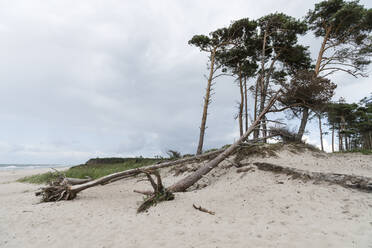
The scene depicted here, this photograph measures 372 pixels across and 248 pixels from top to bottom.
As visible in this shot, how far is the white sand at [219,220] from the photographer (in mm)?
3426

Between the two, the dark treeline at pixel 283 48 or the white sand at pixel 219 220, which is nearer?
the white sand at pixel 219 220

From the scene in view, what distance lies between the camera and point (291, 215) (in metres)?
4.37

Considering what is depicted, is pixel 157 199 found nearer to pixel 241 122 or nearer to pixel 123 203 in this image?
pixel 123 203

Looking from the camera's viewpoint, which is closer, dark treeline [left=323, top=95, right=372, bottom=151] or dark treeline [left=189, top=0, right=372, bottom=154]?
dark treeline [left=189, top=0, right=372, bottom=154]

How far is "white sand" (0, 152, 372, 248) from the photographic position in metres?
3.43

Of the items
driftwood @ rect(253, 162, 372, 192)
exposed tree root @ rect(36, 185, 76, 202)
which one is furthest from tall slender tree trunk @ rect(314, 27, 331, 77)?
exposed tree root @ rect(36, 185, 76, 202)

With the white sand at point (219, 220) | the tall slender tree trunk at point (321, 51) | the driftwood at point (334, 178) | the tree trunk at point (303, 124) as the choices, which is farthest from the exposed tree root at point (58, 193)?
the tall slender tree trunk at point (321, 51)

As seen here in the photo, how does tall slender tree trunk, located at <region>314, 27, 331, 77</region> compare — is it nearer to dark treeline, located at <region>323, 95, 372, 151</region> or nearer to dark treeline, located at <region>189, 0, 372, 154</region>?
dark treeline, located at <region>189, 0, 372, 154</region>

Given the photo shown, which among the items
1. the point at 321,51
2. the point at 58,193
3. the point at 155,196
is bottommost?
the point at 58,193

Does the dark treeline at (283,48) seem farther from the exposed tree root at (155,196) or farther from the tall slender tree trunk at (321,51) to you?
the exposed tree root at (155,196)

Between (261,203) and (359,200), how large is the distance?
2494 millimetres

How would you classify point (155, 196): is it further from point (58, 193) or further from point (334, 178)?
point (334, 178)

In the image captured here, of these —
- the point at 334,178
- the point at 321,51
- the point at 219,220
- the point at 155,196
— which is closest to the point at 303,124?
the point at 321,51

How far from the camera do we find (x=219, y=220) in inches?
177
